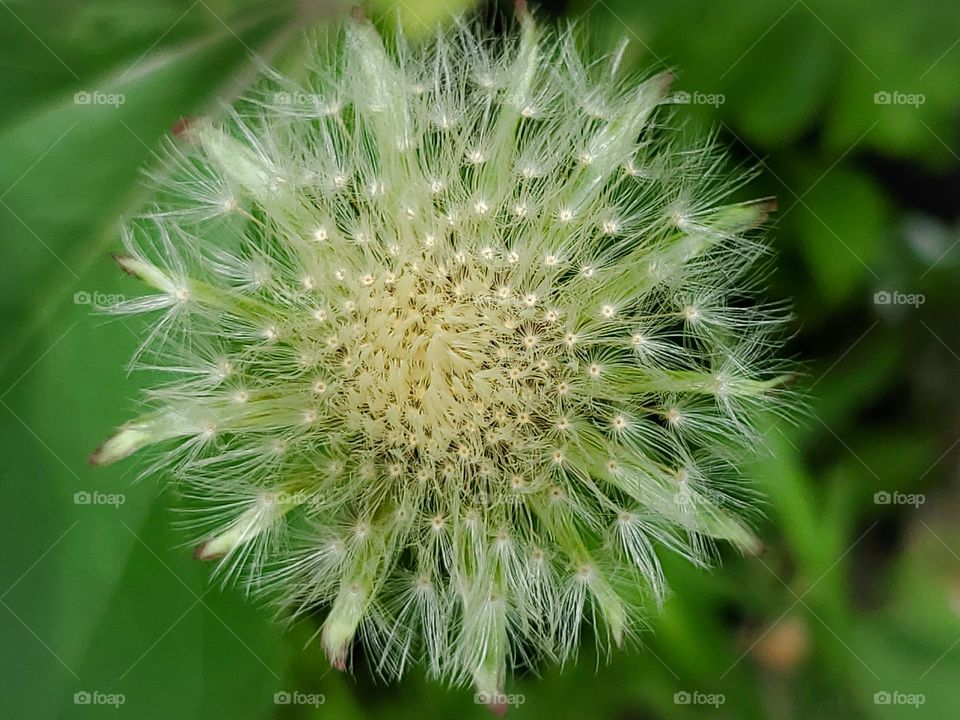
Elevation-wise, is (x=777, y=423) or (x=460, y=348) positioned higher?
(x=460, y=348)

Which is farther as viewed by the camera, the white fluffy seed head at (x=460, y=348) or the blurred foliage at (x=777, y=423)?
the blurred foliage at (x=777, y=423)

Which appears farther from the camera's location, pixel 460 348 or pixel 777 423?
pixel 777 423

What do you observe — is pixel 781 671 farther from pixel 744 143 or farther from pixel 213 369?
pixel 213 369

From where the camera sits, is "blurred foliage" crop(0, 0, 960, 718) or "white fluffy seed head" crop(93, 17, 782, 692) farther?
"blurred foliage" crop(0, 0, 960, 718)

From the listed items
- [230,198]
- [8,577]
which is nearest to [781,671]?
[230,198]
